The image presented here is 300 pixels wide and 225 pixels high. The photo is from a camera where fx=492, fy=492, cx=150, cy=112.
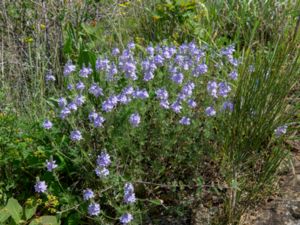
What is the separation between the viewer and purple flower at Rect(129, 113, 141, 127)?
2311 millimetres

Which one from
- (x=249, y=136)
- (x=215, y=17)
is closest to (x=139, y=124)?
(x=249, y=136)

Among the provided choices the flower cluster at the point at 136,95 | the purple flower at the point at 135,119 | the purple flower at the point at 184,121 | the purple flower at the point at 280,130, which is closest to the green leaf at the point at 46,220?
the flower cluster at the point at 136,95

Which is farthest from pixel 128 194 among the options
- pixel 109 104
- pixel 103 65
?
pixel 103 65

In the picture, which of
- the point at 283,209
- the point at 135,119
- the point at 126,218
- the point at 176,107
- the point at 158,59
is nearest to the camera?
the point at 126,218

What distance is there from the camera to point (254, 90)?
242cm

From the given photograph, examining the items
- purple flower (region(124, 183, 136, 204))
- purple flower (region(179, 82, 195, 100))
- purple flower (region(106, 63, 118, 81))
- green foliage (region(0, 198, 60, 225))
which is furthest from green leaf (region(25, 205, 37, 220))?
purple flower (region(179, 82, 195, 100))

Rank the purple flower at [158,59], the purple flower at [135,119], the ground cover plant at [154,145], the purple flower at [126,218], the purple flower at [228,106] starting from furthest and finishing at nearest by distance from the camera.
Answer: the purple flower at [158,59] → the purple flower at [228,106] → the ground cover plant at [154,145] → the purple flower at [135,119] → the purple flower at [126,218]

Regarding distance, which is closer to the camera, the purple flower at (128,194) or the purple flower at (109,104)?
the purple flower at (128,194)

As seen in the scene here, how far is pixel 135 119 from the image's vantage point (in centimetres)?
231

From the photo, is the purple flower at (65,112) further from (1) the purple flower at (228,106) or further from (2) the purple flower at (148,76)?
(1) the purple flower at (228,106)

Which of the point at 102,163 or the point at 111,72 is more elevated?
the point at 111,72

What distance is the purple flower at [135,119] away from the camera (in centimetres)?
231

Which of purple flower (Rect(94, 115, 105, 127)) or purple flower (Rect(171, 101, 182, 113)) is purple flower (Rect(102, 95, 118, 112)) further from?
purple flower (Rect(171, 101, 182, 113))

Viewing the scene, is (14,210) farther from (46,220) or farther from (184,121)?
(184,121)
